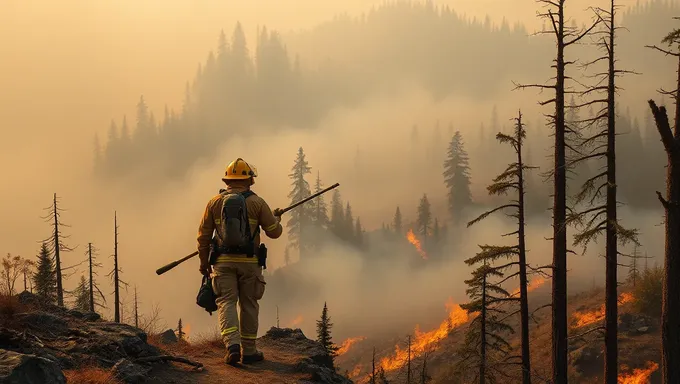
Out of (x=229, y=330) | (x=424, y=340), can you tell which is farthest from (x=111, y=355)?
(x=424, y=340)

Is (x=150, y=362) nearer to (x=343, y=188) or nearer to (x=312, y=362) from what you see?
(x=312, y=362)

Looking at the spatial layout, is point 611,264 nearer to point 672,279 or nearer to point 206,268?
point 672,279

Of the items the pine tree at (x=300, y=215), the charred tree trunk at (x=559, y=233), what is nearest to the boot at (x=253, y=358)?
the charred tree trunk at (x=559, y=233)

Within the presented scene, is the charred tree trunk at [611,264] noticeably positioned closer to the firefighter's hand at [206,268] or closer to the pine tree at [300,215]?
the firefighter's hand at [206,268]

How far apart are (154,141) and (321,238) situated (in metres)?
97.5

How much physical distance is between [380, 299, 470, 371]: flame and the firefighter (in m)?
48.4

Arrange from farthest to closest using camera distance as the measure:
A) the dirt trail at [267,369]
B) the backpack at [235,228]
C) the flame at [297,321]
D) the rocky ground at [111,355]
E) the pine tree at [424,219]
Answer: the pine tree at [424,219]
the flame at [297,321]
the backpack at [235,228]
the dirt trail at [267,369]
the rocky ground at [111,355]

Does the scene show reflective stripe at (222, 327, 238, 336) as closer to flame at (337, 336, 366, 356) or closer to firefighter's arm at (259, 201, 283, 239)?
firefighter's arm at (259, 201, 283, 239)

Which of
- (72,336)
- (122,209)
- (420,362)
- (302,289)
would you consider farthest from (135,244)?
(72,336)

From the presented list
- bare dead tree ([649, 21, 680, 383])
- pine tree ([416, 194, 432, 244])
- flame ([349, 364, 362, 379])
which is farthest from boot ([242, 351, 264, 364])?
pine tree ([416, 194, 432, 244])

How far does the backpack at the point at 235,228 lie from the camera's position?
22.1 feet

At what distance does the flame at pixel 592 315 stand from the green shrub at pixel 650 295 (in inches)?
77.0

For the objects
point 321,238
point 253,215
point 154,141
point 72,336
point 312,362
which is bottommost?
point 321,238

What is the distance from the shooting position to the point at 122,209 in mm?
158375
